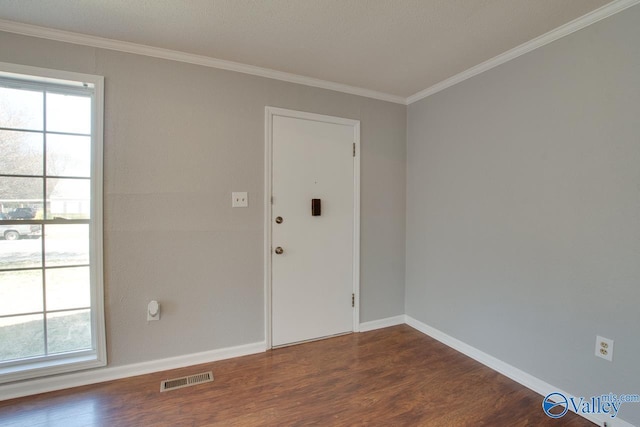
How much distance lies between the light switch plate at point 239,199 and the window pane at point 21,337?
155 centimetres

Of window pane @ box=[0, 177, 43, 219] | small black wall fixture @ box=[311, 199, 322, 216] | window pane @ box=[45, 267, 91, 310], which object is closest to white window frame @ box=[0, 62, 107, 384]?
window pane @ box=[45, 267, 91, 310]

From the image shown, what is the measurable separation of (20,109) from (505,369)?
399 cm

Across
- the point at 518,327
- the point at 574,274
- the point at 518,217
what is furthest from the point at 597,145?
the point at 518,327

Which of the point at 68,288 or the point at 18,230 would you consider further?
the point at 68,288

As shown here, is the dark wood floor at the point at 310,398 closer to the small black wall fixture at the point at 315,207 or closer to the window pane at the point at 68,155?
the small black wall fixture at the point at 315,207

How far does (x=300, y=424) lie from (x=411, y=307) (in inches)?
71.4

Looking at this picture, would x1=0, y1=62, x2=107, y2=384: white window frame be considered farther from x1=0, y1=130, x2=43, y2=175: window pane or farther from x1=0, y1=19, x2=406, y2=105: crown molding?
x1=0, y1=130, x2=43, y2=175: window pane

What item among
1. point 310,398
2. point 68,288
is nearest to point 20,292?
point 68,288

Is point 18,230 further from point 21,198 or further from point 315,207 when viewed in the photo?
point 315,207

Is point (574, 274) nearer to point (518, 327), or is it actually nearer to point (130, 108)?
point (518, 327)

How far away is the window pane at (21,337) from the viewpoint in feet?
6.31

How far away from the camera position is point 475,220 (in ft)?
7.89

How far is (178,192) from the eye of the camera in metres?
2.23

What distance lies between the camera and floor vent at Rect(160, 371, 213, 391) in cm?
200
